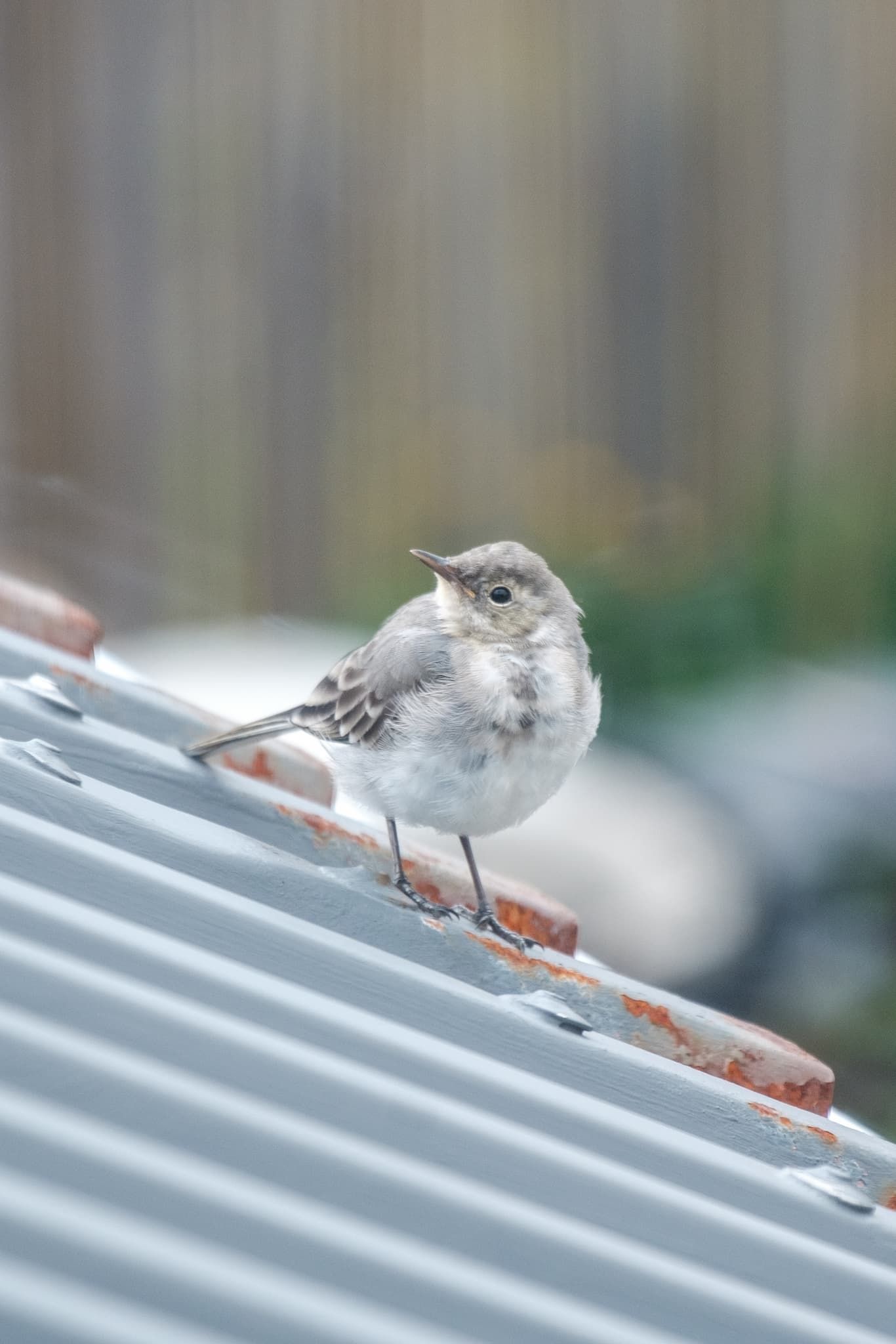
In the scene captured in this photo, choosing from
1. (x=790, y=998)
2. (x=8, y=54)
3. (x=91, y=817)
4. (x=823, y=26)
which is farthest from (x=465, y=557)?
(x=8, y=54)

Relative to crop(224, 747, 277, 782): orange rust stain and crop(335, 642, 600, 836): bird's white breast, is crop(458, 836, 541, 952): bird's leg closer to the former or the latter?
crop(335, 642, 600, 836): bird's white breast

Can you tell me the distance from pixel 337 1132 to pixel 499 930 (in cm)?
81

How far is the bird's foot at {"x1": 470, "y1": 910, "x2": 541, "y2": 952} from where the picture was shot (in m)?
2.38

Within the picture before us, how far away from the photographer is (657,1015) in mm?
2283

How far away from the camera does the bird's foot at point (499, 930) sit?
238 centimetres

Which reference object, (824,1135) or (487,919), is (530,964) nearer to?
(487,919)

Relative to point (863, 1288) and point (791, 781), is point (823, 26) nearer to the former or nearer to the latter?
point (791, 781)

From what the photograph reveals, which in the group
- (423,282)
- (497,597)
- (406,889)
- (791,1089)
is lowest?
(791,1089)

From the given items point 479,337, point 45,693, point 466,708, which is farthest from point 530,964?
point 479,337

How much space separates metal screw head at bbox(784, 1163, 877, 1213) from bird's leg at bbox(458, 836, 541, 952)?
1.74 ft

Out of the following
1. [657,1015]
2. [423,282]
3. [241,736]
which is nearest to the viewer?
[657,1015]

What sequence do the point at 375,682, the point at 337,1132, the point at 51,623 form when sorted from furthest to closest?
the point at 51,623, the point at 375,682, the point at 337,1132

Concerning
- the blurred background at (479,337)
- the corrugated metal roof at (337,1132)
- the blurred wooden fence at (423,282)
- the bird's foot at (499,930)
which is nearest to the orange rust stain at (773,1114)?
the corrugated metal roof at (337,1132)

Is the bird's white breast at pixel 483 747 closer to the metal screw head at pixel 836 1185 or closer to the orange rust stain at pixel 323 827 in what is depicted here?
the orange rust stain at pixel 323 827
